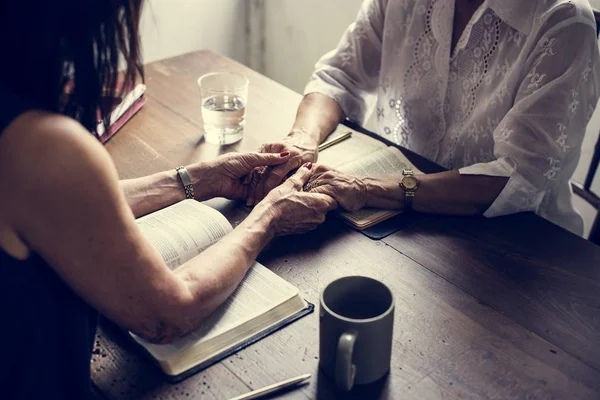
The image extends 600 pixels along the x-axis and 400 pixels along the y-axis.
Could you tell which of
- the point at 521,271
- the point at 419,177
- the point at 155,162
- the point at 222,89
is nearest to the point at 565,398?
the point at 521,271

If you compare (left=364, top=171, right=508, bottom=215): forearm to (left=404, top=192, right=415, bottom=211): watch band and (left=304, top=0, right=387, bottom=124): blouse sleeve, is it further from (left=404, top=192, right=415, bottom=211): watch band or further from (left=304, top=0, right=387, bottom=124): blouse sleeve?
(left=304, top=0, right=387, bottom=124): blouse sleeve

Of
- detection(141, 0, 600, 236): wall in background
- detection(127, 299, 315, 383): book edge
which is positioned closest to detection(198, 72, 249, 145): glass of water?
detection(127, 299, 315, 383): book edge

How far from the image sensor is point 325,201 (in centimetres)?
118

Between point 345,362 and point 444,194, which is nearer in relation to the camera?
point 345,362

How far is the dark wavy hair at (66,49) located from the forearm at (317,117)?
586 mm

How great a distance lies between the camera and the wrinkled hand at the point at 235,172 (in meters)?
1.24

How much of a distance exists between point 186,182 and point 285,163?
20 centimetres

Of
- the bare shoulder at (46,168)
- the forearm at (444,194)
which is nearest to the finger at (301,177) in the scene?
the forearm at (444,194)

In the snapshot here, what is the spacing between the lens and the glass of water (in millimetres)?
1420

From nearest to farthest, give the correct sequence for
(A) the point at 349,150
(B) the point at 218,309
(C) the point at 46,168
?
(C) the point at 46,168 < (B) the point at 218,309 < (A) the point at 349,150

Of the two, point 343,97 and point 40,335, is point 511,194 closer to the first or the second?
point 343,97

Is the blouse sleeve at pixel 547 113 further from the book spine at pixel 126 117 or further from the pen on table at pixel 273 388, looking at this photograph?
the book spine at pixel 126 117

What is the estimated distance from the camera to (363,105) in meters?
1.64

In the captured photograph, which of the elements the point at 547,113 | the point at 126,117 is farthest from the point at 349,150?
the point at 126,117
